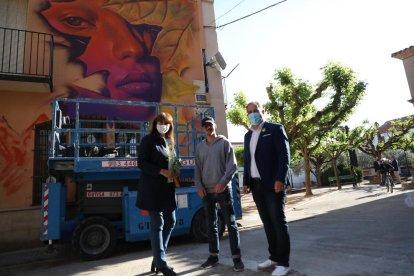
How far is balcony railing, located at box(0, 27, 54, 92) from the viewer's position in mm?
9281

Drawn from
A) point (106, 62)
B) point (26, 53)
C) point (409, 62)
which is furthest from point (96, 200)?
point (409, 62)

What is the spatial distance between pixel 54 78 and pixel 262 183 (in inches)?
327

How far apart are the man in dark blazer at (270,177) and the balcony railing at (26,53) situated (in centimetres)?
743

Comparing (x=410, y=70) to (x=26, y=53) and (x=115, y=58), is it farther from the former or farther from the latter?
(x=26, y=53)

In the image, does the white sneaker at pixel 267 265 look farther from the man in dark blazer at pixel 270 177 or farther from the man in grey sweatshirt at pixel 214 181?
the man in grey sweatshirt at pixel 214 181

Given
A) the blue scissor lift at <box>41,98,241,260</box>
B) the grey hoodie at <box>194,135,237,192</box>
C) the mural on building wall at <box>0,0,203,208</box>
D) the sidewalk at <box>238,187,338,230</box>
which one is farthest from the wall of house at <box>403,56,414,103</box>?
the grey hoodie at <box>194,135,237,192</box>

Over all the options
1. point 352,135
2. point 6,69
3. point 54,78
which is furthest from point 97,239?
point 352,135

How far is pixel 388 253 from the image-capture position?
3.85 m

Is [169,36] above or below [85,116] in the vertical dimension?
above

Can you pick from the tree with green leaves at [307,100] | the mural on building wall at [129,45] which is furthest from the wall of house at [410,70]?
the mural on building wall at [129,45]

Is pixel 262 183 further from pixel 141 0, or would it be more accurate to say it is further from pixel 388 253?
pixel 141 0

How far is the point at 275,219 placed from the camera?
344cm

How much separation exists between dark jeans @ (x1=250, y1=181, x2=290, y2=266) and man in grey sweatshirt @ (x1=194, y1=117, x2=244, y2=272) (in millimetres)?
366

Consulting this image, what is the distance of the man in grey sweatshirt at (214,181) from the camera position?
386 centimetres
